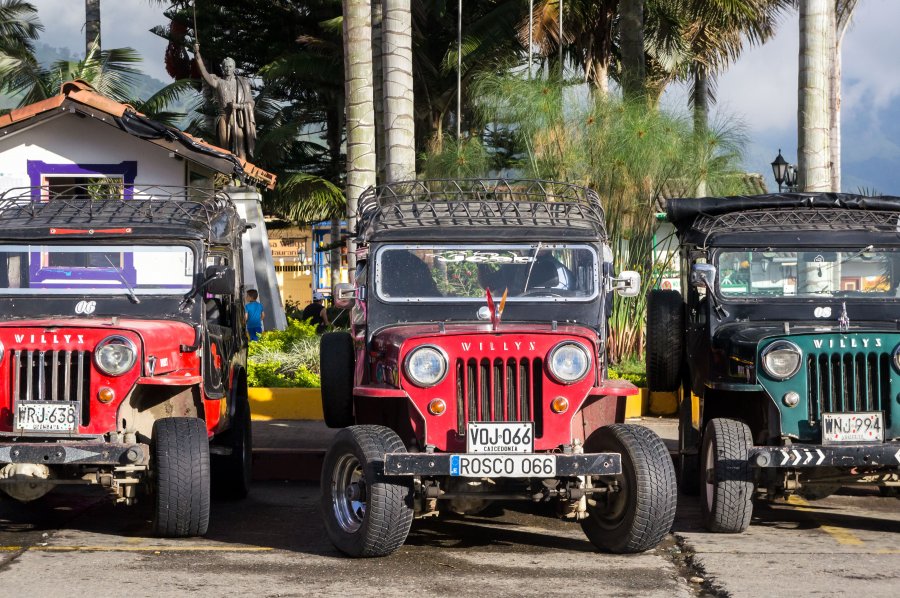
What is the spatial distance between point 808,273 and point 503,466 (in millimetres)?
3496

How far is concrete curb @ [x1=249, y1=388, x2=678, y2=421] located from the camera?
13.7 metres

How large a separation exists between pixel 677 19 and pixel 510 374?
23.9 meters

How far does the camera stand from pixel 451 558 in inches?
303

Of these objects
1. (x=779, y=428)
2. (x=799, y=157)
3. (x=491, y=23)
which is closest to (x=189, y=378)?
(x=779, y=428)

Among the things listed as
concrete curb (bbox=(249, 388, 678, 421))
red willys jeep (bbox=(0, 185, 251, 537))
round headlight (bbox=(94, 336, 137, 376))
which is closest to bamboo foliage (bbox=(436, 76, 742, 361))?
concrete curb (bbox=(249, 388, 678, 421))

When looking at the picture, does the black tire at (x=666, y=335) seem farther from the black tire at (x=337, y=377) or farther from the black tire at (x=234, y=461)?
the black tire at (x=234, y=461)

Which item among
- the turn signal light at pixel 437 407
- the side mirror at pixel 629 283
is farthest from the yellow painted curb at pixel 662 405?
the turn signal light at pixel 437 407

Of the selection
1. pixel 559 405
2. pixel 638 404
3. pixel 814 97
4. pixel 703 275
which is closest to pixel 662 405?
pixel 638 404

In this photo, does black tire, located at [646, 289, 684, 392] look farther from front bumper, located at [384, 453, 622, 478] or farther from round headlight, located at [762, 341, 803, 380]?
front bumper, located at [384, 453, 622, 478]

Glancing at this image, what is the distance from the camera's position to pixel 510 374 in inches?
299

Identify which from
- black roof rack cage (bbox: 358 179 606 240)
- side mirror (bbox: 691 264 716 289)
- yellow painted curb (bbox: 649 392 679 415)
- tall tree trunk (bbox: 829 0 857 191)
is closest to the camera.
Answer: black roof rack cage (bbox: 358 179 606 240)

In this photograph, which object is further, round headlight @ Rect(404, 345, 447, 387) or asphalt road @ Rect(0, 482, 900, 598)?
round headlight @ Rect(404, 345, 447, 387)

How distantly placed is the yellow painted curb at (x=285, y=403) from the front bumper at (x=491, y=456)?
6.68 meters

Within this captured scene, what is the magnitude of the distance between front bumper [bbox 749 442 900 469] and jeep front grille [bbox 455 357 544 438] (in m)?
1.45
